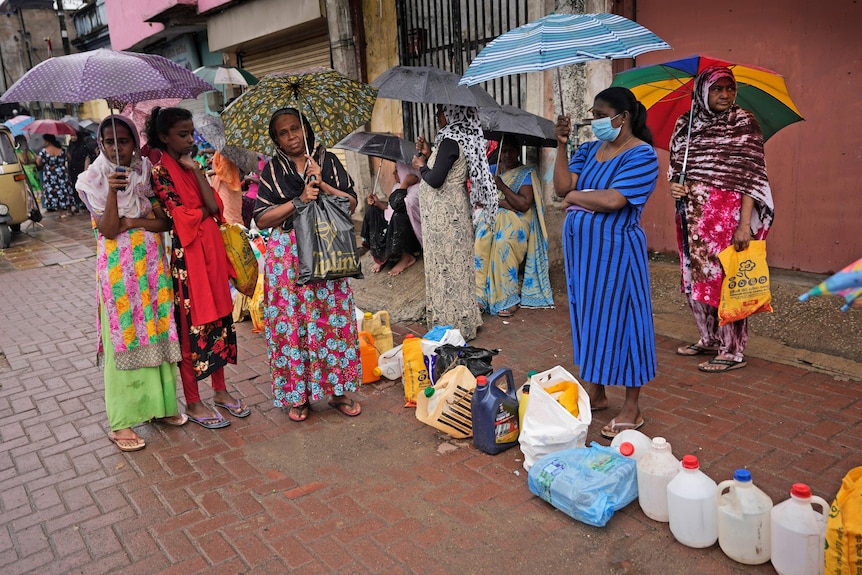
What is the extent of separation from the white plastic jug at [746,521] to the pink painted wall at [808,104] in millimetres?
3763

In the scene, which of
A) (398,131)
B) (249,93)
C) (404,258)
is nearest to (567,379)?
(249,93)

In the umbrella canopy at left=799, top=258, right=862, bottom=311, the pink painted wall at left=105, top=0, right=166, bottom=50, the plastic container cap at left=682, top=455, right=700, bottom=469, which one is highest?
the pink painted wall at left=105, top=0, right=166, bottom=50

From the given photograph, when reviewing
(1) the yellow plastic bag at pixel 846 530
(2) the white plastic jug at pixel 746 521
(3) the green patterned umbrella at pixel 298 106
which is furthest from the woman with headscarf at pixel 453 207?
(1) the yellow plastic bag at pixel 846 530

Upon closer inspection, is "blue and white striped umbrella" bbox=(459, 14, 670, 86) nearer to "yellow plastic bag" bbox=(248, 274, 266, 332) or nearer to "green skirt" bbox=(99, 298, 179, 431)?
"green skirt" bbox=(99, 298, 179, 431)

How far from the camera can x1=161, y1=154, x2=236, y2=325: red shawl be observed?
13.4 ft

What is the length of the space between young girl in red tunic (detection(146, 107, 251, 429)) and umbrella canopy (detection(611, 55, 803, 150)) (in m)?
2.82

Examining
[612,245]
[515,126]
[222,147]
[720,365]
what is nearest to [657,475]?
[612,245]

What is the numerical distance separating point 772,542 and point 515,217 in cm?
405

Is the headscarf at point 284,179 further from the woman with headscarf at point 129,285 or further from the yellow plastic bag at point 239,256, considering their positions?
the woman with headscarf at point 129,285

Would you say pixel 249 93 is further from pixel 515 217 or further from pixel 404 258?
pixel 404 258

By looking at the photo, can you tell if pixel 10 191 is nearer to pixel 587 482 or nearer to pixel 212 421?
pixel 212 421

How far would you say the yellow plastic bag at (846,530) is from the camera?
7.82 ft

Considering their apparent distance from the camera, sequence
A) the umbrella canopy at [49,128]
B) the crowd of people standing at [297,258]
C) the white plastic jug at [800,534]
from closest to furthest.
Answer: the white plastic jug at [800,534] → the crowd of people standing at [297,258] → the umbrella canopy at [49,128]

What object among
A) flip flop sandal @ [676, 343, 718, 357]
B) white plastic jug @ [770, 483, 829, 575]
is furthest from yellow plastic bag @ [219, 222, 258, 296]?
white plastic jug @ [770, 483, 829, 575]
